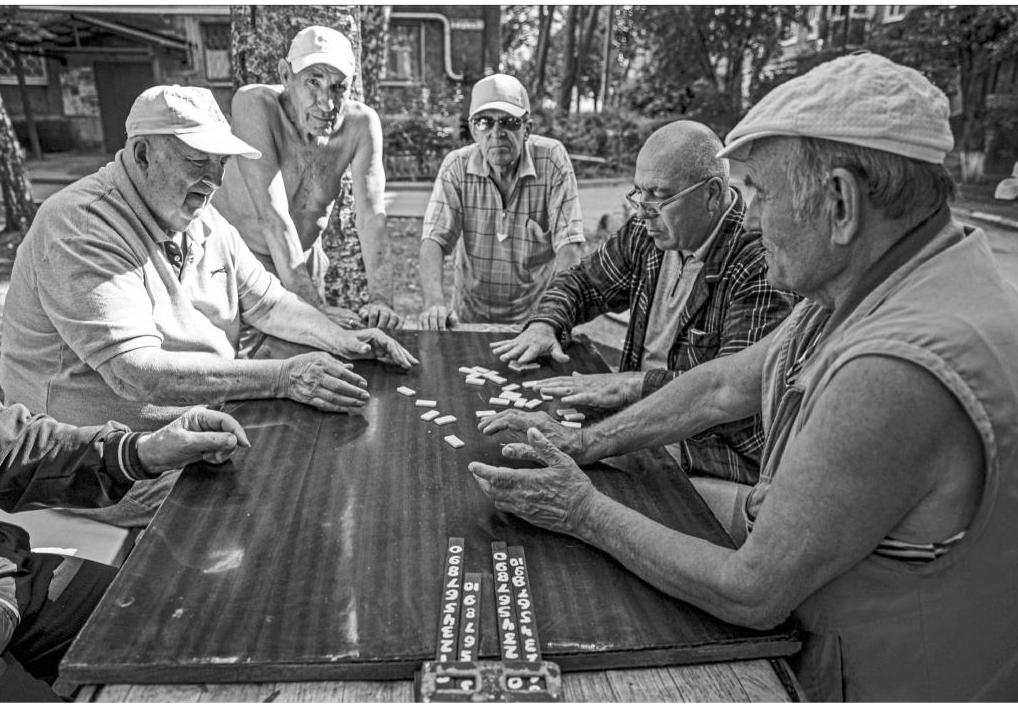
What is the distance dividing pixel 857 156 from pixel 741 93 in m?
24.2

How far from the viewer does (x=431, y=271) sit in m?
4.81

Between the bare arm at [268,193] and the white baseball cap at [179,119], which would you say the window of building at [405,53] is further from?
the white baseball cap at [179,119]

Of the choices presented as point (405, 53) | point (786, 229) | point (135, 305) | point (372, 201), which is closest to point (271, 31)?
point (372, 201)

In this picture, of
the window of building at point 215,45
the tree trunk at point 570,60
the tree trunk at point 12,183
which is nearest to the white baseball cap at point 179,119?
the tree trunk at point 12,183

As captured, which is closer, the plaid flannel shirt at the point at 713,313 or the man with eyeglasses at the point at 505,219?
the plaid flannel shirt at the point at 713,313

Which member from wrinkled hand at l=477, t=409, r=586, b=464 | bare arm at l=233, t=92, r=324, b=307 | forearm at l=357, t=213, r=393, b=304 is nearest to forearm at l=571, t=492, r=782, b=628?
wrinkled hand at l=477, t=409, r=586, b=464

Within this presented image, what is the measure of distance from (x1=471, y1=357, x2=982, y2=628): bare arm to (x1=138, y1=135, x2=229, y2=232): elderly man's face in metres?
2.25

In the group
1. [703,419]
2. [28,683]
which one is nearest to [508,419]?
[703,419]

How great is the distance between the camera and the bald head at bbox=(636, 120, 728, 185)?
9.69ft

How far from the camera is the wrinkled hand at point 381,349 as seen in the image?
3279 millimetres

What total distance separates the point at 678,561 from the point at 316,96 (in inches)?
136

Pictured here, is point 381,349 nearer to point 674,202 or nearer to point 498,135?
point 674,202

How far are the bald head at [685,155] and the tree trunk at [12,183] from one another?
9.78 m

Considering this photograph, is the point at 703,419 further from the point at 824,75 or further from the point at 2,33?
the point at 2,33
